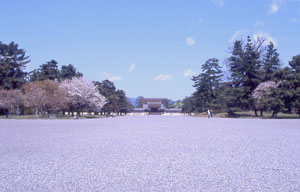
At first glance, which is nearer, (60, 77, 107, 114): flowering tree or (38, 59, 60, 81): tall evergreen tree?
(60, 77, 107, 114): flowering tree

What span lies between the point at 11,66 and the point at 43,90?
14126 millimetres

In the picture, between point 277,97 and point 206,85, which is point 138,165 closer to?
point 277,97

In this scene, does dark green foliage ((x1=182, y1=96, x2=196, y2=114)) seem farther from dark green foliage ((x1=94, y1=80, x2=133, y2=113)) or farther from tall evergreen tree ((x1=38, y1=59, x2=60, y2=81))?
tall evergreen tree ((x1=38, y1=59, x2=60, y2=81))

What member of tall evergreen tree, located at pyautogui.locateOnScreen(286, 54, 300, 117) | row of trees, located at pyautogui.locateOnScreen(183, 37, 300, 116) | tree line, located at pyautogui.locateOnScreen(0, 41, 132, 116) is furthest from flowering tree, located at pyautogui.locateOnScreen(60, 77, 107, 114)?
tall evergreen tree, located at pyautogui.locateOnScreen(286, 54, 300, 117)

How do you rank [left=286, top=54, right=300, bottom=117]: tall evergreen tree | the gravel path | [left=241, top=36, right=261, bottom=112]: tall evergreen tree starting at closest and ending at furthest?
the gravel path
[left=286, top=54, right=300, bottom=117]: tall evergreen tree
[left=241, top=36, right=261, bottom=112]: tall evergreen tree

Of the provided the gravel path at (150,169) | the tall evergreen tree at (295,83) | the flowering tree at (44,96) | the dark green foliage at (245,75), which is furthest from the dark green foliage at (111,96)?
the gravel path at (150,169)

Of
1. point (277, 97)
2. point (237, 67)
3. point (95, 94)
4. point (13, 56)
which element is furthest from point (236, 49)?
point (13, 56)

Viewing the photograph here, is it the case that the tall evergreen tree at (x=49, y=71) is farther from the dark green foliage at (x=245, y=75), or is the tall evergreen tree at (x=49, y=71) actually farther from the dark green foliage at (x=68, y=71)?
the dark green foliage at (x=245, y=75)

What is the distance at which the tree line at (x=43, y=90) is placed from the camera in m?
36.1

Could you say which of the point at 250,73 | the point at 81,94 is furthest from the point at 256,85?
the point at 81,94

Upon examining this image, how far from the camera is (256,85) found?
127 ft

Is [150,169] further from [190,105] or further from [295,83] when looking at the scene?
[190,105]

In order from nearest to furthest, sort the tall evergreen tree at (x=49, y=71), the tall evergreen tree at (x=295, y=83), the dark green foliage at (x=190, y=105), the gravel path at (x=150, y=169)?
the gravel path at (x=150, y=169)
the tall evergreen tree at (x=295, y=83)
the tall evergreen tree at (x=49, y=71)
the dark green foliage at (x=190, y=105)

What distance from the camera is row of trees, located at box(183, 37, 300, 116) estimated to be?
2925 cm
